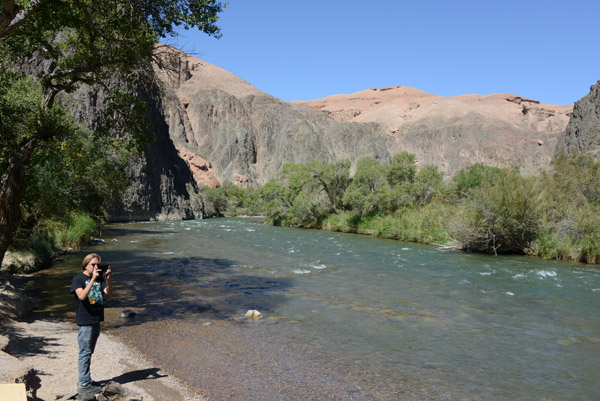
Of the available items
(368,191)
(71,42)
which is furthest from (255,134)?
(71,42)

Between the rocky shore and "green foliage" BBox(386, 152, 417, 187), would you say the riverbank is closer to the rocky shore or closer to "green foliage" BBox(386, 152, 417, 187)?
the rocky shore

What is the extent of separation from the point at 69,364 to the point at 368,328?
612cm

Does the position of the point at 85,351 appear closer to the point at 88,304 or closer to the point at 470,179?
the point at 88,304

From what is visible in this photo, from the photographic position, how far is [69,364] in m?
6.82

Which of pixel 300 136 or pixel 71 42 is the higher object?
pixel 300 136

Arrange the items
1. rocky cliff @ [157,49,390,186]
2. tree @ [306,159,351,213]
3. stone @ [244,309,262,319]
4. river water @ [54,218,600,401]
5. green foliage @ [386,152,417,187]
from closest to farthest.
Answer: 1. river water @ [54,218,600,401]
2. stone @ [244,309,262,319]
3. green foliage @ [386,152,417,187]
4. tree @ [306,159,351,213]
5. rocky cliff @ [157,49,390,186]

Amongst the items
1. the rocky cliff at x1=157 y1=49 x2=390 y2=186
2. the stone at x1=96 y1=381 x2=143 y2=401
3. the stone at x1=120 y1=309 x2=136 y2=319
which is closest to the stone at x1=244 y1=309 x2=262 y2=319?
the stone at x1=120 y1=309 x2=136 y2=319

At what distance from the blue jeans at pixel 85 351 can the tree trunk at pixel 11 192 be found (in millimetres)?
5017

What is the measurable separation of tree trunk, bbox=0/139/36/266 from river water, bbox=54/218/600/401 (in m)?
3.08

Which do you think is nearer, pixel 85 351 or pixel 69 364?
pixel 85 351

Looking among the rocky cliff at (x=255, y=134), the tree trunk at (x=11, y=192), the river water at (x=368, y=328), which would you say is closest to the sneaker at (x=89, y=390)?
the river water at (x=368, y=328)

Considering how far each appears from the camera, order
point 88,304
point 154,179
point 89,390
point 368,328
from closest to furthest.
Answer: point 89,390 < point 88,304 < point 368,328 < point 154,179

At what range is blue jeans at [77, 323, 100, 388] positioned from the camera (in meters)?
5.58

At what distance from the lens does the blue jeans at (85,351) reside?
5576 mm
